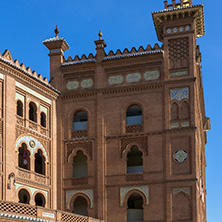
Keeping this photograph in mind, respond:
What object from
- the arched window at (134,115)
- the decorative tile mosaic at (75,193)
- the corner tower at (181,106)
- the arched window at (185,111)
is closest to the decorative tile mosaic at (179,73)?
the corner tower at (181,106)

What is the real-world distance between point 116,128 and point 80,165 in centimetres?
333

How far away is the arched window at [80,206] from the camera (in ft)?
116

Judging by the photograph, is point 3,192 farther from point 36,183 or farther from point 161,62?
point 161,62

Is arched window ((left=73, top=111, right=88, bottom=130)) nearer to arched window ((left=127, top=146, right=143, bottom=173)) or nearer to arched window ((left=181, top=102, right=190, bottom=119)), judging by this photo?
arched window ((left=127, top=146, right=143, bottom=173))

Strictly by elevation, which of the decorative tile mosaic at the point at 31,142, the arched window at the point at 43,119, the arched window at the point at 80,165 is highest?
the arched window at the point at 43,119

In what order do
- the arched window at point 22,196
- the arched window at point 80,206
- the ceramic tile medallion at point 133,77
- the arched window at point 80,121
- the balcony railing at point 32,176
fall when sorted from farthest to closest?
the arched window at point 80,121 → the ceramic tile medallion at point 133,77 → the arched window at point 80,206 → the arched window at point 22,196 → the balcony railing at point 32,176

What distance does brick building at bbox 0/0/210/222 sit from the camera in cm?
3334

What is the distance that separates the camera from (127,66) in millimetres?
36312

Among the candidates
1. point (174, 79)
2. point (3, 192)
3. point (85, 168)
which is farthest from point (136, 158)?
point (3, 192)

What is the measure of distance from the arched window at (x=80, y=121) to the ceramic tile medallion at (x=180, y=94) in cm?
589

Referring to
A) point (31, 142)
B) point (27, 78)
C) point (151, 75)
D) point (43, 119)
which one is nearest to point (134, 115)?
point (151, 75)

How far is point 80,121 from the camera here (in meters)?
37.6

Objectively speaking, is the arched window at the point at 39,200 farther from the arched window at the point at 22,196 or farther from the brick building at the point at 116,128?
the arched window at the point at 22,196

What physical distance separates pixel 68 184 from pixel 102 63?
795cm
